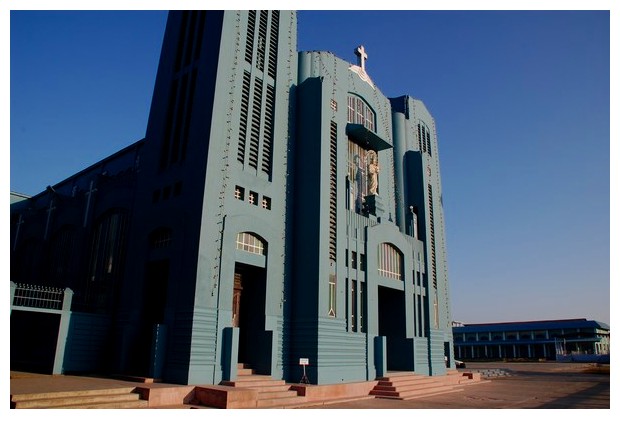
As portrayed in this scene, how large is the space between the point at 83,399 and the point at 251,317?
27.7ft

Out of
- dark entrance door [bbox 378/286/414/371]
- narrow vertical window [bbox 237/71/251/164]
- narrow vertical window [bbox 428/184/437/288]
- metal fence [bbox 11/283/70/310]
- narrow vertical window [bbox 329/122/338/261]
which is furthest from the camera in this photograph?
narrow vertical window [bbox 428/184/437/288]

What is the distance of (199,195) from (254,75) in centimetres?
746

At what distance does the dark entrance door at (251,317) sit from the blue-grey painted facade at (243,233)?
0.08 meters

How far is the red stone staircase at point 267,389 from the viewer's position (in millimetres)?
16336

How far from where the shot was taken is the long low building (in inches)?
3253

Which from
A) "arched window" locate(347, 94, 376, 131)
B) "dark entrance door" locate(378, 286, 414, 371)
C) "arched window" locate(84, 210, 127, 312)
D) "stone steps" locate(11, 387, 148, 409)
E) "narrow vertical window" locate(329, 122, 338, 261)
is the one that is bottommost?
"stone steps" locate(11, 387, 148, 409)

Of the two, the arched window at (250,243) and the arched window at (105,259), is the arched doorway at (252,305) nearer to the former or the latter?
the arched window at (250,243)

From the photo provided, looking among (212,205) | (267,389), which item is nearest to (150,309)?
(212,205)

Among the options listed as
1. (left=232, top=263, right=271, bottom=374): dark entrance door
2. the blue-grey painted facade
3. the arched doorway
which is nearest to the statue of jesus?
the blue-grey painted facade

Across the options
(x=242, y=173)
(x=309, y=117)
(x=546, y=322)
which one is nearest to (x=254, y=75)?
(x=309, y=117)

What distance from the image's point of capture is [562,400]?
67.7 ft

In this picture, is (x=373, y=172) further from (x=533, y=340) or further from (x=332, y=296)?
(x=533, y=340)

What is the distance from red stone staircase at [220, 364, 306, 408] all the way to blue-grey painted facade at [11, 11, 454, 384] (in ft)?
2.27

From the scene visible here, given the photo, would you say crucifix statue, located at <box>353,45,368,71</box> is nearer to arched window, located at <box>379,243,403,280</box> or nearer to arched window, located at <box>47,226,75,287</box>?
arched window, located at <box>379,243,403,280</box>
